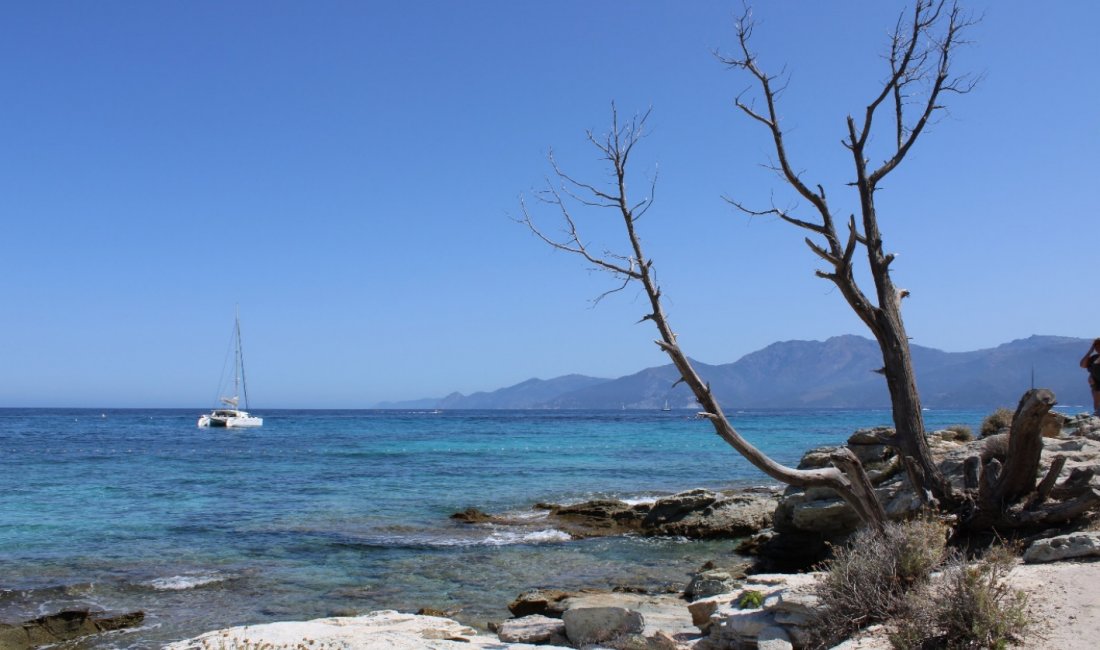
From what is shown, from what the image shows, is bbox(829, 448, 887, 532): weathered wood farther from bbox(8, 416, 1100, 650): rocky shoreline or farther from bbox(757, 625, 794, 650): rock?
bbox(757, 625, 794, 650): rock

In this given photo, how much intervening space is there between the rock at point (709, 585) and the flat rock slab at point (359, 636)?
3199 mm

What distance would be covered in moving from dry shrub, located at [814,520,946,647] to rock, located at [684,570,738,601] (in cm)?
355

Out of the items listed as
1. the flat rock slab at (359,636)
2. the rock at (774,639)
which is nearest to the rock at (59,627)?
the flat rock slab at (359,636)

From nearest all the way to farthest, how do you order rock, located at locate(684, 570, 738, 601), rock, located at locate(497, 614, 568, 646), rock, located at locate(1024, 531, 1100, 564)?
1. rock, located at locate(1024, 531, 1100, 564)
2. rock, located at locate(497, 614, 568, 646)
3. rock, located at locate(684, 570, 738, 601)

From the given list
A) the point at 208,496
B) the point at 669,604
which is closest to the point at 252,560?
the point at 669,604

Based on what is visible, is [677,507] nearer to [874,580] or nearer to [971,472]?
[971,472]

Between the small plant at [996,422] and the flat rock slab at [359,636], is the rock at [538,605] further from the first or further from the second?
the small plant at [996,422]

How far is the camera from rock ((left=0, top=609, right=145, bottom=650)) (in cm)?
1086

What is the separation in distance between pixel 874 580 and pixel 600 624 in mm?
3487

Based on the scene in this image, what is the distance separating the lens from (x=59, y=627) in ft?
37.0

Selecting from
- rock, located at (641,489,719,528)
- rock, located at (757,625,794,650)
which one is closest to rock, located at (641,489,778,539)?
rock, located at (641,489,719,528)

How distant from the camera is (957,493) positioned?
10.1m

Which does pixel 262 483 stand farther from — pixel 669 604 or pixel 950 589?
pixel 950 589

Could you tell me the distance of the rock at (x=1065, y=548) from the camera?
26.5 feet
